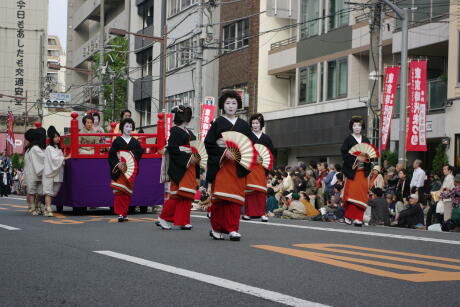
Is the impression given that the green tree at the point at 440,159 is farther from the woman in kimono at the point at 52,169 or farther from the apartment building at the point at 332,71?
the woman in kimono at the point at 52,169

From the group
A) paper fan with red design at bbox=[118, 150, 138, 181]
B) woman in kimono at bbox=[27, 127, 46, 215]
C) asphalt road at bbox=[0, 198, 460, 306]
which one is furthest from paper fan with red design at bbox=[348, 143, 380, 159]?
woman in kimono at bbox=[27, 127, 46, 215]

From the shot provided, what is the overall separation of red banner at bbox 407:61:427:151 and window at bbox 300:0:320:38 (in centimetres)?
911

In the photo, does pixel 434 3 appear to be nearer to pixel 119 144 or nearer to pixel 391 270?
pixel 119 144

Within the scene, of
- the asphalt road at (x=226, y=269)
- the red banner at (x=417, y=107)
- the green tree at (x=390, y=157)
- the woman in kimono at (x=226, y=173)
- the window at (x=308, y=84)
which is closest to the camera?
the asphalt road at (x=226, y=269)

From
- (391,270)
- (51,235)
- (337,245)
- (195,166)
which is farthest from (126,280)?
(195,166)

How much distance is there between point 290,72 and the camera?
36156mm

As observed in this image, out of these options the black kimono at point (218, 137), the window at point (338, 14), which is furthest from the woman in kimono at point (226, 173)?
the window at point (338, 14)

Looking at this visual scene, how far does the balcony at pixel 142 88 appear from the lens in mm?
50062

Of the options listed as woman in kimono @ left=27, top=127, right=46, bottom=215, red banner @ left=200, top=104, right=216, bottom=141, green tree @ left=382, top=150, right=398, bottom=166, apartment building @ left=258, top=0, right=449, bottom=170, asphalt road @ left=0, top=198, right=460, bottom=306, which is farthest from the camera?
red banner @ left=200, top=104, right=216, bottom=141

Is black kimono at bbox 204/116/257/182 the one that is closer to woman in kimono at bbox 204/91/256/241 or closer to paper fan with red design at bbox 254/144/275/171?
woman in kimono at bbox 204/91/256/241

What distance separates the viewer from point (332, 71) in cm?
3191

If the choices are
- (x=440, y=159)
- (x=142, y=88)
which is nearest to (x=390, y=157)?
(x=440, y=159)

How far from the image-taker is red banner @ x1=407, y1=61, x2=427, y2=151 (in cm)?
2375

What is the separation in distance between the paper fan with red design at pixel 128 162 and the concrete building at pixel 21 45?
197ft
